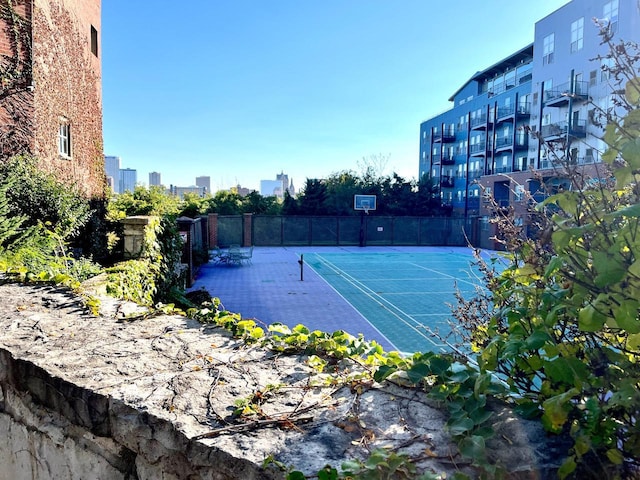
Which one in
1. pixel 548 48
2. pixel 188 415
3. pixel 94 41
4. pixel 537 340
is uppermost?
pixel 548 48

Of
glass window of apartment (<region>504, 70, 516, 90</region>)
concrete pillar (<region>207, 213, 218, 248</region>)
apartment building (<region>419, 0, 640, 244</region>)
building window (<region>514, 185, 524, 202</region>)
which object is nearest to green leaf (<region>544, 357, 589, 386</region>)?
building window (<region>514, 185, 524, 202</region>)

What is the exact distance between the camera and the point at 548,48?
3119 centimetres

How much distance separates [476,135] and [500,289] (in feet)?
155

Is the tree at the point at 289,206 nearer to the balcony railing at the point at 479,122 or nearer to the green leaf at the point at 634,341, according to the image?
the balcony railing at the point at 479,122

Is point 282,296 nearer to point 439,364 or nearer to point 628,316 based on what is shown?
point 439,364

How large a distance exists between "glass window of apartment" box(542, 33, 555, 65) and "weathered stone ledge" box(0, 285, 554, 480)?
35.1 metres

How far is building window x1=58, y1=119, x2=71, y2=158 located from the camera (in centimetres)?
1331

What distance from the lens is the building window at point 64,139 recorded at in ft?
43.7

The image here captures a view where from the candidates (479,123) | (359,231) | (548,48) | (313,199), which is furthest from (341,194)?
(548,48)

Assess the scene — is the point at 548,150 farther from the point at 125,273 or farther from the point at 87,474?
the point at 125,273

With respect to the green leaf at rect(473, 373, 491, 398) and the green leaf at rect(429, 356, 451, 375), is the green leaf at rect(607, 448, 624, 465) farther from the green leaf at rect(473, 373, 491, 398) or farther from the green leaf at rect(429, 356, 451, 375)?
the green leaf at rect(429, 356, 451, 375)

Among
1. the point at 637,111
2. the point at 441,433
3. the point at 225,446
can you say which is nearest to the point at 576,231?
the point at 637,111

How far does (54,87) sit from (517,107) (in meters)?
35.2

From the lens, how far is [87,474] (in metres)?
1.99
